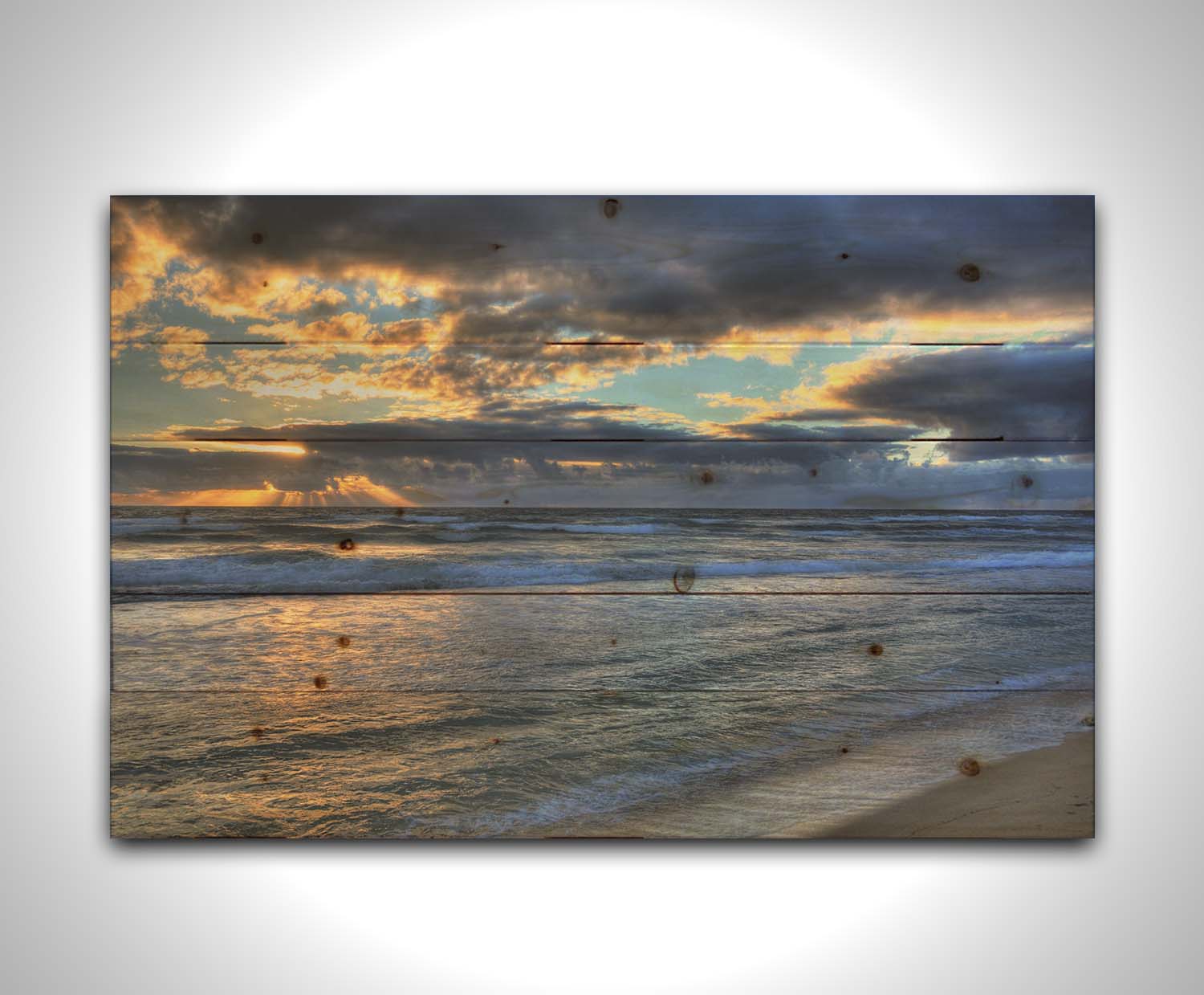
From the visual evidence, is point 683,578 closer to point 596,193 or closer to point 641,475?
point 641,475

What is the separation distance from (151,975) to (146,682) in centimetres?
46

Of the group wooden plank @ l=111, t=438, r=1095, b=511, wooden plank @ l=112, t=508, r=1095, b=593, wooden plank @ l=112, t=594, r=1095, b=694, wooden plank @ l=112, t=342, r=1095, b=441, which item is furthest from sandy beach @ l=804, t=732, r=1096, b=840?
wooden plank @ l=112, t=342, r=1095, b=441

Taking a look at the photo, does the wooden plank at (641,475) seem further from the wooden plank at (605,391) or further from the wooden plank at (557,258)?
the wooden plank at (557,258)

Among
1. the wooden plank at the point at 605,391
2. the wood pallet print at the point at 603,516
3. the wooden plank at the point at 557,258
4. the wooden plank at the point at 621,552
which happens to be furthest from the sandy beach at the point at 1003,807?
the wooden plank at the point at 557,258

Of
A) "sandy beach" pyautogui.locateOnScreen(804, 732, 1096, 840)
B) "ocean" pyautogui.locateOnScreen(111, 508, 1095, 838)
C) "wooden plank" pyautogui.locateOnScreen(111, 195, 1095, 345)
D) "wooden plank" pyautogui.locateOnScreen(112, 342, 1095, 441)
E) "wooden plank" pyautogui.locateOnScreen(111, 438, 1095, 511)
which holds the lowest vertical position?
"sandy beach" pyautogui.locateOnScreen(804, 732, 1096, 840)

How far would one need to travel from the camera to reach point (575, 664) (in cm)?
135

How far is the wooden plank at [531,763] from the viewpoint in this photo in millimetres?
1328

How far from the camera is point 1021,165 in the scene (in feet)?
4.53

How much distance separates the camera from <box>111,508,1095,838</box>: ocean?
1.33m

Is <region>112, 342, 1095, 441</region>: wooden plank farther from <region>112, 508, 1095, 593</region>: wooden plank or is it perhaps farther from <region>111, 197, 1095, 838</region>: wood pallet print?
<region>112, 508, 1095, 593</region>: wooden plank

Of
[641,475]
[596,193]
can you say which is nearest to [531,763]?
[641,475]

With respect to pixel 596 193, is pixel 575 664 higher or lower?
lower

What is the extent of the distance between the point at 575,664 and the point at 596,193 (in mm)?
740
